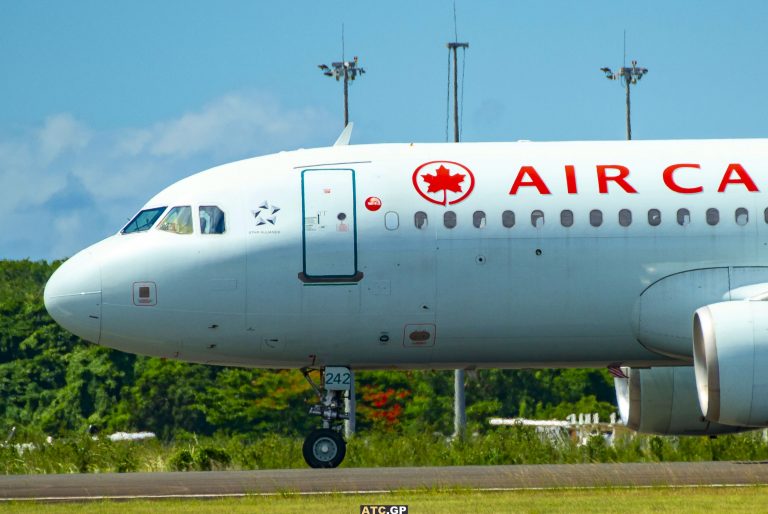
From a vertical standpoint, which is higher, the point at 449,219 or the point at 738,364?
the point at 449,219

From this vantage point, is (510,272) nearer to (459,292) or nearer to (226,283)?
(459,292)

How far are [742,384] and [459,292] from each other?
4.33m

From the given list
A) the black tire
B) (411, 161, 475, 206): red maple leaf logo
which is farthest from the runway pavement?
(411, 161, 475, 206): red maple leaf logo

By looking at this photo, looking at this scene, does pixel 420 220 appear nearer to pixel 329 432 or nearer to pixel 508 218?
pixel 508 218

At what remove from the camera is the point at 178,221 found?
2331 cm

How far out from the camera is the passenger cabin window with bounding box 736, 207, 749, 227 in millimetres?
23219

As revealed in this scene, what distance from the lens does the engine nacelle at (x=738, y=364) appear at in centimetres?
2111

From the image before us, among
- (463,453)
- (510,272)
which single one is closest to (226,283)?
(510,272)

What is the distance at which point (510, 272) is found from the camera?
23.0 meters

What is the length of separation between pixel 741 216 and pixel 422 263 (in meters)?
4.78

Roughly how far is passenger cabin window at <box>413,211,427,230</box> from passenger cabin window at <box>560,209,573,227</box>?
79.4 inches

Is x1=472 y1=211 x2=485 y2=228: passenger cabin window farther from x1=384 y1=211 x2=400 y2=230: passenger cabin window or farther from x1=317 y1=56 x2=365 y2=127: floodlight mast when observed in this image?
x1=317 y1=56 x2=365 y2=127: floodlight mast

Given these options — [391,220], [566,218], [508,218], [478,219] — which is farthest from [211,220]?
[566,218]

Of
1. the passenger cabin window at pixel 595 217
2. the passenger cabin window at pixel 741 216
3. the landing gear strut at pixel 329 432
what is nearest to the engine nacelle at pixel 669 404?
the passenger cabin window at pixel 741 216
